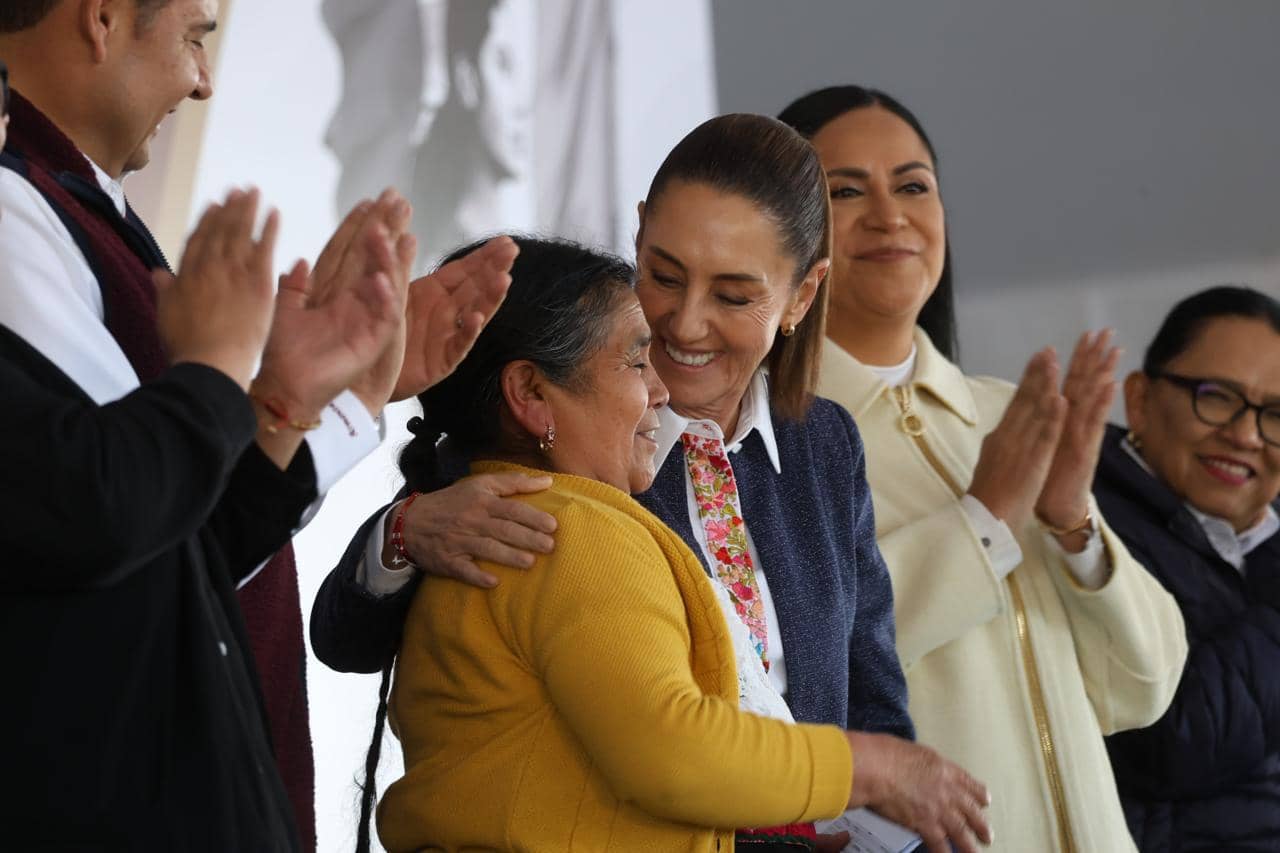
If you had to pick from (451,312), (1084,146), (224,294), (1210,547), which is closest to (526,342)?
(451,312)

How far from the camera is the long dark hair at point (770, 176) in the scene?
1748 mm

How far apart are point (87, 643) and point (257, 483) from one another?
0.20 meters

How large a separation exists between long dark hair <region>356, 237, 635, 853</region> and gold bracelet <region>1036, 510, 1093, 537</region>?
847 mm

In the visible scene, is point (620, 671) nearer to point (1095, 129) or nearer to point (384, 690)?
point (384, 690)

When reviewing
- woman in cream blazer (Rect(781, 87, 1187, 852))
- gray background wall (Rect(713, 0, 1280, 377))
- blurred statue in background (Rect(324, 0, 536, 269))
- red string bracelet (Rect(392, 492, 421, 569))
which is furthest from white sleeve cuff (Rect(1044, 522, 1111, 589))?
gray background wall (Rect(713, 0, 1280, 377))

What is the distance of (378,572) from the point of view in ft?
4.89

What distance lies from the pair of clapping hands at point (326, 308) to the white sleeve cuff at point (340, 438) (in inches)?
0.8

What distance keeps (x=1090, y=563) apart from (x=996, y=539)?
0.15 meters

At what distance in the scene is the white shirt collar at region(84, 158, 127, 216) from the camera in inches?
54.2

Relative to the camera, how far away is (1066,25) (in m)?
4.09

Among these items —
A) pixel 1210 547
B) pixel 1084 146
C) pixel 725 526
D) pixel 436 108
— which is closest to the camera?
pixel 725 526

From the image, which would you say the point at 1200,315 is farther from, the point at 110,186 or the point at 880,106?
the point at 110,186

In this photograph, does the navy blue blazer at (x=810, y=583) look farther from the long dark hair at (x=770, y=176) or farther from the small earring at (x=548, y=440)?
the small earring at (x=548, y=440)

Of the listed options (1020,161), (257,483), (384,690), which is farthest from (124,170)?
(1020,161)
